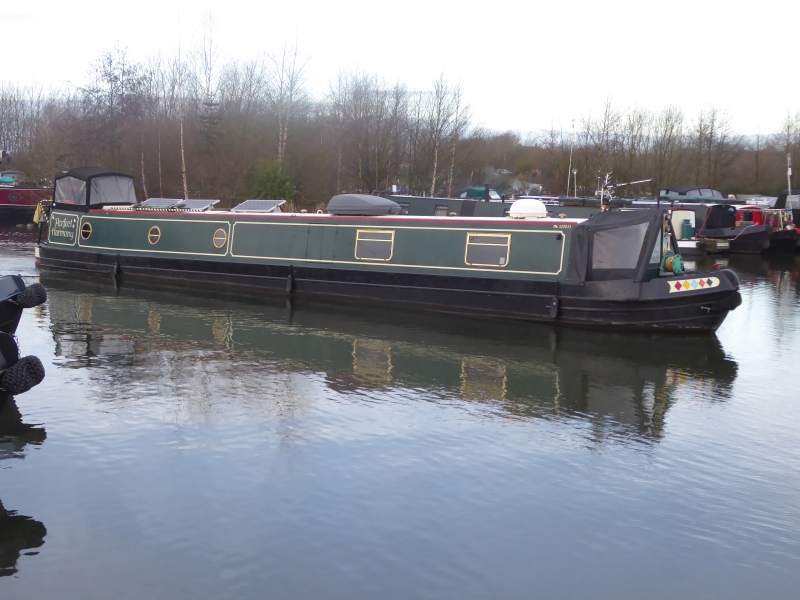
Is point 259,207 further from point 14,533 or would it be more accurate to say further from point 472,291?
point 14,533

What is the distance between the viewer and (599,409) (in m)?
8.79

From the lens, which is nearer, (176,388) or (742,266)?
(176,388)

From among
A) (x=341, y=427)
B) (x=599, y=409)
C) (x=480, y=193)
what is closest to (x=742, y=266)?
(x=480, y=193)

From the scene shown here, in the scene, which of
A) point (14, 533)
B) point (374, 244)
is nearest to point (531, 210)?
point (374, 244)

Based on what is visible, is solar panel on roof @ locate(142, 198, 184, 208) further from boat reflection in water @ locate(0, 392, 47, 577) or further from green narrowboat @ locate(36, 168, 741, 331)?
boat reflection in water @ locate(0, 392, 47, 577)

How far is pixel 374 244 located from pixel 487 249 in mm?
2410

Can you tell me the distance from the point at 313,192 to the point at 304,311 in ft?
56.6

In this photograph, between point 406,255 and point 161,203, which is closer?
point 406,255

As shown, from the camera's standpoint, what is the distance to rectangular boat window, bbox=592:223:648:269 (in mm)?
12500

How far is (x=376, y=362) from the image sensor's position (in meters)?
10.7

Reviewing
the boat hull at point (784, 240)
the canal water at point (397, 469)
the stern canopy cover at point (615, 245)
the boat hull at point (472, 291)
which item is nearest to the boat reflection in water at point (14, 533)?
the canal water at point (397, 469)

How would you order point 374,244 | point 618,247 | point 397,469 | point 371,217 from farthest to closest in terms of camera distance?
point 371,217
point 374,244
point 618,247
point 397,469

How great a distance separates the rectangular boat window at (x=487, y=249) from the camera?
13836 mm

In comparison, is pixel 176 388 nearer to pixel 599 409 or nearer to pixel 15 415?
pixel 15 415
